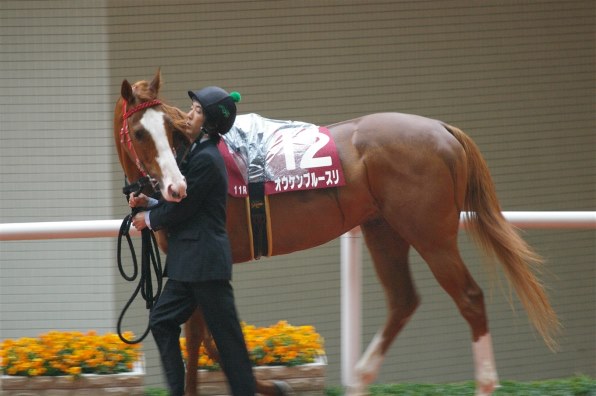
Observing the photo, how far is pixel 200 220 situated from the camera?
4.52 meters

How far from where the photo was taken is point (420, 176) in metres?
5.18

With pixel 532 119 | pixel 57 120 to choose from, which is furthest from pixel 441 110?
pixel 57 120

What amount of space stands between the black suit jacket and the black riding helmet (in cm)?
9

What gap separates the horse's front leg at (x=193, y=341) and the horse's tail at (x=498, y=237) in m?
1.47

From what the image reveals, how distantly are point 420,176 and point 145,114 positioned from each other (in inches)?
54.9

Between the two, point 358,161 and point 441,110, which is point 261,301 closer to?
point 441,110

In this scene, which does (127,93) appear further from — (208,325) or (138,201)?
(208,325)

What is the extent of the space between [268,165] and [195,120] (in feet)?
1.82

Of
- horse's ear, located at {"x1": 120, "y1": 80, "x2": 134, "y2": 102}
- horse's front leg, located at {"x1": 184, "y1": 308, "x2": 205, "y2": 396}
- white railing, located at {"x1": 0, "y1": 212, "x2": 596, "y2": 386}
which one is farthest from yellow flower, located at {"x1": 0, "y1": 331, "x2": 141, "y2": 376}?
horse's ear, located at {"x1": 120, "y1": 80, "x2": 134, "y2": 102}

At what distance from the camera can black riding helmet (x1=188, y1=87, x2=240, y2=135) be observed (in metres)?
4.60

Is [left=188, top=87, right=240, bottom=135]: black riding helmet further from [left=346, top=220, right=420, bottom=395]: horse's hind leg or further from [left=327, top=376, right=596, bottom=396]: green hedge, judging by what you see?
[left=327, top=376, right=596, bottom=396]: green hedge

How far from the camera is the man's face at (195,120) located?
4.65m

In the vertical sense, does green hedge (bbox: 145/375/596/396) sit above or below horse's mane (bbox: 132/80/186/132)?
below

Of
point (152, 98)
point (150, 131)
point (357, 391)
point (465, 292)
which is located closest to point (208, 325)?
point (150, 131)
